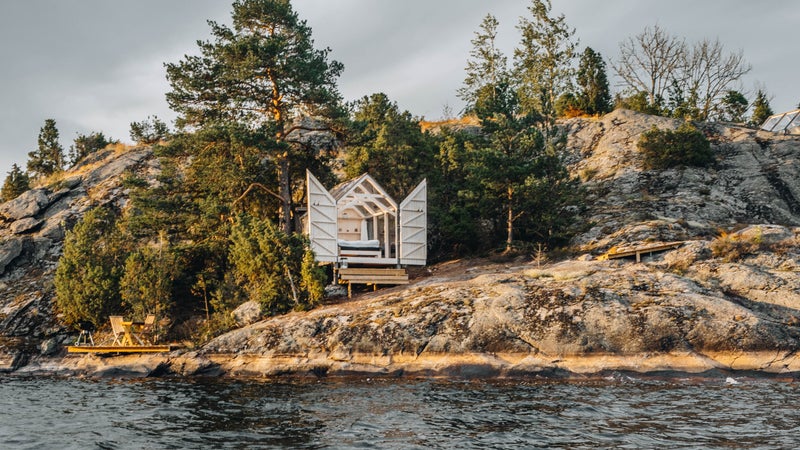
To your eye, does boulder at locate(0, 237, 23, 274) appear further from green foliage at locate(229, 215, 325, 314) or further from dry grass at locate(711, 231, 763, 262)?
dry grass at locate(711, 231, 763, 262)

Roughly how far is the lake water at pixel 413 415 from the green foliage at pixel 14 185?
117 ft

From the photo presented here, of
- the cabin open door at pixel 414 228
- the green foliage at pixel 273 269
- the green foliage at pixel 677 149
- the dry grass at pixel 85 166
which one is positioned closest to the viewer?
the green foliage at pixel 273 269

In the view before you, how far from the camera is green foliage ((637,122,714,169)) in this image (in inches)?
1780

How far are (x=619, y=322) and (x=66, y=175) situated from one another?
49.1 metres

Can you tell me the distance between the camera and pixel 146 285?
3394cm

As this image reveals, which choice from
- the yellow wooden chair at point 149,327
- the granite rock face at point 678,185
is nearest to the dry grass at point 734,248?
the granite rock face at point 678,185

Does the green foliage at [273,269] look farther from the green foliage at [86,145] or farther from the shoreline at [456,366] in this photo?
the green foliage at [86,145]

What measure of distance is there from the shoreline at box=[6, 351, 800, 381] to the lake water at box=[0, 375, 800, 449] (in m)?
0.96

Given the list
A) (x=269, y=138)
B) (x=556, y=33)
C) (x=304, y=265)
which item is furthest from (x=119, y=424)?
(x=556, y=33)

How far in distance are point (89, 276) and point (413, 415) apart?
78.3 feet

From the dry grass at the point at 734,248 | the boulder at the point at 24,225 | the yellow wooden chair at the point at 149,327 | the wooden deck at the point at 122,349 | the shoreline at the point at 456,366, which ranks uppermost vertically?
the boulder at the point at 24,225

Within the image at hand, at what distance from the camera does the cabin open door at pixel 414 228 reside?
35.4 metres

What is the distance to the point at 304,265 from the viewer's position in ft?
104

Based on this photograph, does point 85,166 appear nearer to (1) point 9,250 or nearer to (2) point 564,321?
(1) point 9,250
